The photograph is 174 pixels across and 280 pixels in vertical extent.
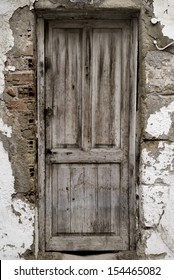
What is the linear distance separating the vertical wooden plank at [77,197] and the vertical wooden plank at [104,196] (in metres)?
0.16

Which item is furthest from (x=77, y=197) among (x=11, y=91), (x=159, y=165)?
(x=11, y=91)

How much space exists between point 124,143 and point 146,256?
1036 mm

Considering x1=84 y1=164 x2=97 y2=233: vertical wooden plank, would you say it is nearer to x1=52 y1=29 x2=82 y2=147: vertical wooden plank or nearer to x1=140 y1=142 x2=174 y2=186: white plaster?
x1=52 y1=29 x2=82 y2=147: vertical wooden plank

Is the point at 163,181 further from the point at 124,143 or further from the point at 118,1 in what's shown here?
the point at 118,1

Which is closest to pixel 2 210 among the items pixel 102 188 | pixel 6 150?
pixel 6 150

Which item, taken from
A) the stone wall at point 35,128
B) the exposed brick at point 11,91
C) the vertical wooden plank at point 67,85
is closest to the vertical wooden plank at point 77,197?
the vertical wooden plank at point 67,85

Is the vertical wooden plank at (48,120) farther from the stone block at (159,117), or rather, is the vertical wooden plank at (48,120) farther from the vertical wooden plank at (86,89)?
the stone block at (159,117)

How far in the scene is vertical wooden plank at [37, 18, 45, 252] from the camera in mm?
5062

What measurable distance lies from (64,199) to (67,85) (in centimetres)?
105

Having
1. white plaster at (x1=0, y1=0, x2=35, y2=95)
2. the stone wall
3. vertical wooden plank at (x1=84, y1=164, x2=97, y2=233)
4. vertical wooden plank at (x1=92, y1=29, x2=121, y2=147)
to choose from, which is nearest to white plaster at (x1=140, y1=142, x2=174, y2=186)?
the stone wall

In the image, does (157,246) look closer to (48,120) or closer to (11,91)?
(48,120)

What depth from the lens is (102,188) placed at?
5.26 m
